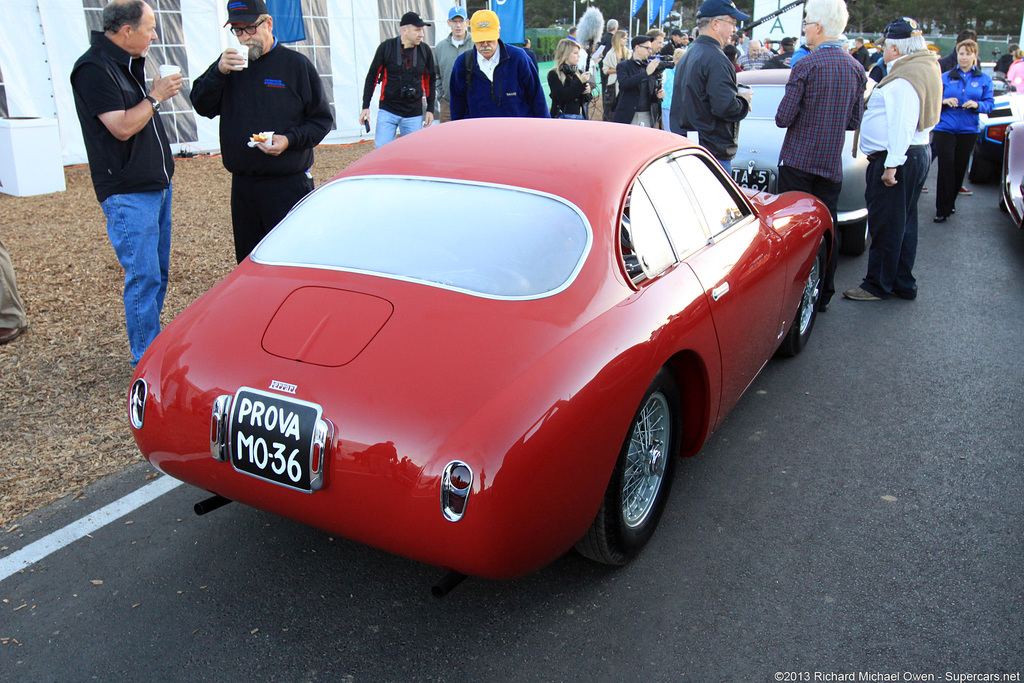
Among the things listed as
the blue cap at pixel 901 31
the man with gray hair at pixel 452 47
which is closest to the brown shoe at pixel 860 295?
the blue cap at pixel 901 31

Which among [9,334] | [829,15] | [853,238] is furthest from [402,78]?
[853,238]

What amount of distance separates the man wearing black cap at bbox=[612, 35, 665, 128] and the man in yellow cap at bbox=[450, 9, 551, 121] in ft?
11.1

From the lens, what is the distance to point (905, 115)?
5547mm

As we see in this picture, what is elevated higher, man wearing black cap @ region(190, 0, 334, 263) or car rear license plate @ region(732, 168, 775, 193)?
man wearing black cap @ region(190, 0, 334, 263)

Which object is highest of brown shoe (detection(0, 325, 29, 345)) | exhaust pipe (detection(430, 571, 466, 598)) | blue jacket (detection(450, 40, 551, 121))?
blue jacket (detection(450, 40, 551, 121))

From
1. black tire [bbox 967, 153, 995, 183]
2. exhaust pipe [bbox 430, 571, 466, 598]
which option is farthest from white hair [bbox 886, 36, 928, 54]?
black tire [bbox 967, 153, 995, 183]

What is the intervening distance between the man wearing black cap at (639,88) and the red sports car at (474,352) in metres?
6.79

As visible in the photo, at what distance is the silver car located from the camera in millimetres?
6977

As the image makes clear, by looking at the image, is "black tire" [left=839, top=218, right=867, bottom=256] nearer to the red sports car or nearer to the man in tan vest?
the man in tan vest

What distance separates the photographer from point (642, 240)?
3.12m

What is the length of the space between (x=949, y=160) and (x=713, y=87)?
3900 millimetres

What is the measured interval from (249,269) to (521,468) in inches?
61.0

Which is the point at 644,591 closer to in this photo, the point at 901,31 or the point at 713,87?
the point at 713,87

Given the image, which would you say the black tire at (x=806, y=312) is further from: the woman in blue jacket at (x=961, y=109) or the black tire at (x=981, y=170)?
the black tire at (x=981, y=170)
